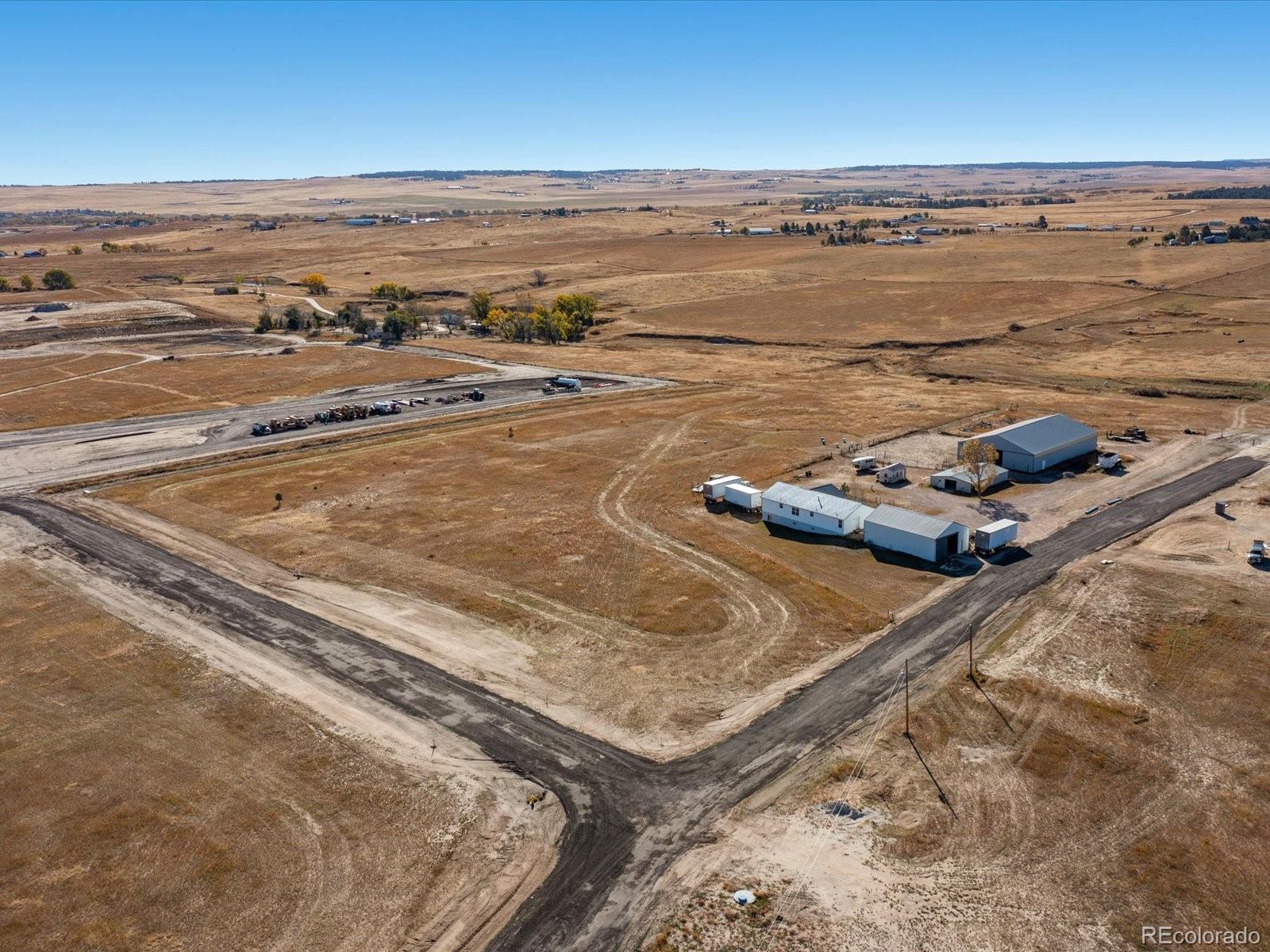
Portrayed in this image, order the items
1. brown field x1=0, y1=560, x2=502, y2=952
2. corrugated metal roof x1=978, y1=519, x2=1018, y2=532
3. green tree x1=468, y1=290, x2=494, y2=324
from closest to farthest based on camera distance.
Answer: brown field x1=0, y1=560, x2=502, y2=952
corrugated metal roof x1=978, y1=519, x2=1018, y2=532
green tree x1=468, y1=290, x2=494, y2=324

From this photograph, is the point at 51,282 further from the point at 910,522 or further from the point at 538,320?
the point at 910,522

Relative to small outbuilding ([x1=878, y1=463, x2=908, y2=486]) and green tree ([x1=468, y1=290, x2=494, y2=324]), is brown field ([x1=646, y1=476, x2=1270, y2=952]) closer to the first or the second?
small outbuilding ([x1=878, y1=463, x2=908, y2=486])

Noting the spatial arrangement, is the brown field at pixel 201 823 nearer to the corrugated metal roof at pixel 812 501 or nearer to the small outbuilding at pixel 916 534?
the small outbuilding at pixel 916 534

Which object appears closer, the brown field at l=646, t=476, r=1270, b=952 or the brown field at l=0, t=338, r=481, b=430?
the brown field at l=646, t=476, r=1270, b=952

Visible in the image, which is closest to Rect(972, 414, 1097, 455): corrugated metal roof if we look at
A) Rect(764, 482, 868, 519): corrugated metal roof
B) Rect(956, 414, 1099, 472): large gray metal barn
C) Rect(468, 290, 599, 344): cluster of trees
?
Rect(956, 414, 1099, 472): large gray metal barn

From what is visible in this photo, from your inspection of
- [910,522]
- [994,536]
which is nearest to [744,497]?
[910,522]
